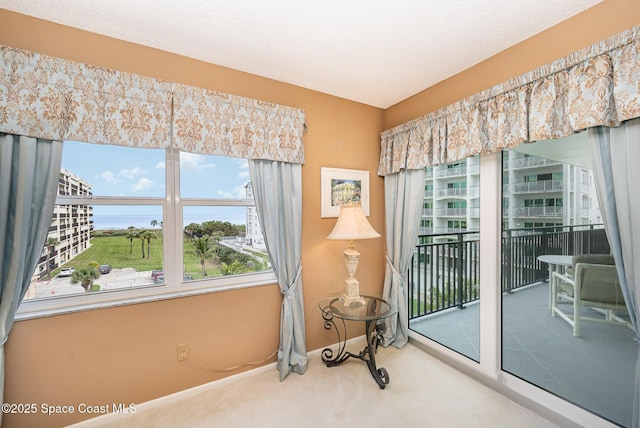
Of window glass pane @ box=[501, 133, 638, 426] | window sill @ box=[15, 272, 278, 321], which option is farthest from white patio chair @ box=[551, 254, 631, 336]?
window sill @ box=[15, 272, 278, 321]

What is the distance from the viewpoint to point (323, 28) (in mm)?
1700

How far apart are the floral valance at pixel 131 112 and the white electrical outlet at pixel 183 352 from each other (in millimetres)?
1486

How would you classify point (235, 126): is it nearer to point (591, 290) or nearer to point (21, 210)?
point (21, 210)

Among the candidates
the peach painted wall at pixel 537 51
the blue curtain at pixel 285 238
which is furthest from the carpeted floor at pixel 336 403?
the peach painted wall at pixel 537 51

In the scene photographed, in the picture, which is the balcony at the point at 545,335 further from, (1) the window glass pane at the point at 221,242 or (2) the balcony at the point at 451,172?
(1) the window glass pane at the point at 221,242

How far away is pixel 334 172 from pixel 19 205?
223 centimetres

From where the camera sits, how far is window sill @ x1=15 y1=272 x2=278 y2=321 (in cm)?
163

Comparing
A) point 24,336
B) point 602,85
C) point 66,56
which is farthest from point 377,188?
point 24,336

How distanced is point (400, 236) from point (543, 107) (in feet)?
4.99

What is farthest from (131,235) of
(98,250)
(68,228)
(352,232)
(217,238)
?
(352,232)

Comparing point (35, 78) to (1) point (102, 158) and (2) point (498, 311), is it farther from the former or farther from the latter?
(2) point (498, 311)

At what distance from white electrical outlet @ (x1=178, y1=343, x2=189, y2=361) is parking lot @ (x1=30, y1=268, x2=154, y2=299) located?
534 mm

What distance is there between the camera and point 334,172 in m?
2.64

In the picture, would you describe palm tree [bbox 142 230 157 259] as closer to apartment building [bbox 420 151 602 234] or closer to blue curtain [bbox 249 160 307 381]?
blue curtain [bbox 249 160 307 381]
